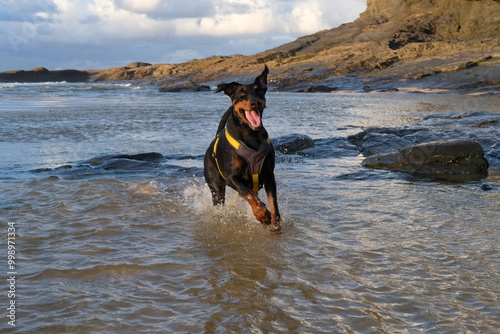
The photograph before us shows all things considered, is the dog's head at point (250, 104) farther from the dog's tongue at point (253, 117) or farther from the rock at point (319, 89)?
the rock at point (319, 89)

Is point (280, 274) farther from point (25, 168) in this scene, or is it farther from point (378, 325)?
point (25, 168)

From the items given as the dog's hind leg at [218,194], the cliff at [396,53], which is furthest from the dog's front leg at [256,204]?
the cliff at [396,53]

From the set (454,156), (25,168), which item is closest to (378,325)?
(454,156)

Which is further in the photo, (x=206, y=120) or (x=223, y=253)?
(x=206, y=120)

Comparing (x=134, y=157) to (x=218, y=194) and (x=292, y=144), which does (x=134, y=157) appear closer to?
(x=292, y=144)

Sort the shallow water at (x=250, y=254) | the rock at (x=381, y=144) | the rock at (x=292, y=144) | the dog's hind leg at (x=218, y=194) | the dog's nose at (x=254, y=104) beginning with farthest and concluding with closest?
the rock at (x=292, y=144), the rock at (x=381, y=144), the dog's hind leg at (x=218, y=194), the dog's nose at (x=254, y=104), the shallow water at (x=250, y=254)

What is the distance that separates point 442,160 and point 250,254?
15.3ft

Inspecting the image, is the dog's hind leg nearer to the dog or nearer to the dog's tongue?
the dog

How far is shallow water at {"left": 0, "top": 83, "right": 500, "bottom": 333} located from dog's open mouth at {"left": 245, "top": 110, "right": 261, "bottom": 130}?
1073mm

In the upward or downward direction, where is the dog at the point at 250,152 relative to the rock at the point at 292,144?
upward

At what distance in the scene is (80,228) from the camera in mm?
5031

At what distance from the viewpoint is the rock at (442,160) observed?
24.6ft

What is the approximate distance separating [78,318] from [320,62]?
153 feet

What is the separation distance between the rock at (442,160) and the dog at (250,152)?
3.46 meters
